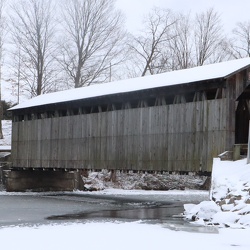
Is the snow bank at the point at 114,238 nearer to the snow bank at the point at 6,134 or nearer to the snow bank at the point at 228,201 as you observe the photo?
the snow bank at the point at 228,201

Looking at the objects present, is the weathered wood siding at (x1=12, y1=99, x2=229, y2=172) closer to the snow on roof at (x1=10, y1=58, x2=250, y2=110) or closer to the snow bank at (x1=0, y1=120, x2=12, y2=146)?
the snow on roof at (x1=10, y1=58, x2=250, y2=110)

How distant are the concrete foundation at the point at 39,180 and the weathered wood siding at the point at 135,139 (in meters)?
2.24

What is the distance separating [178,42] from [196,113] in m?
26.4

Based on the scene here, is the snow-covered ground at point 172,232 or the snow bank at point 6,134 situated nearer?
the snow-covered ground at point 172,232

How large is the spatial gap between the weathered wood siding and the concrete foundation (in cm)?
224

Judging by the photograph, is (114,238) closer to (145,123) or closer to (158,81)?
(145,123)

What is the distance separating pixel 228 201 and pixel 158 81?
8.57m

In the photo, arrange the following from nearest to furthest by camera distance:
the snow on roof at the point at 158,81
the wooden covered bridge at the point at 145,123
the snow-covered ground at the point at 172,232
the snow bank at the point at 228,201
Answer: the snow-covered ground at the point at 172,232 → the snow bank at the point at 228,201 → the wooden covered bridge at the point at 145,123 → the snow on roof at the point at 158,81

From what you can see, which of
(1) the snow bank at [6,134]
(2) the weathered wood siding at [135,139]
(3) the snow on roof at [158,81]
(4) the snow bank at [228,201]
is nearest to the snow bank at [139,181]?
(1) the snow bank at [6,134]

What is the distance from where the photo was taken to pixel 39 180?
29812mm

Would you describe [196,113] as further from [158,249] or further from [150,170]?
[158,249]

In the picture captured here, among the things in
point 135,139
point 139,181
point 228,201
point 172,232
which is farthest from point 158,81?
point 139,181

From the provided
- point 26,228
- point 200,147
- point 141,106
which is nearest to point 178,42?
point 141,106

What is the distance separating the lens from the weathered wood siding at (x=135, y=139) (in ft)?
55.8
